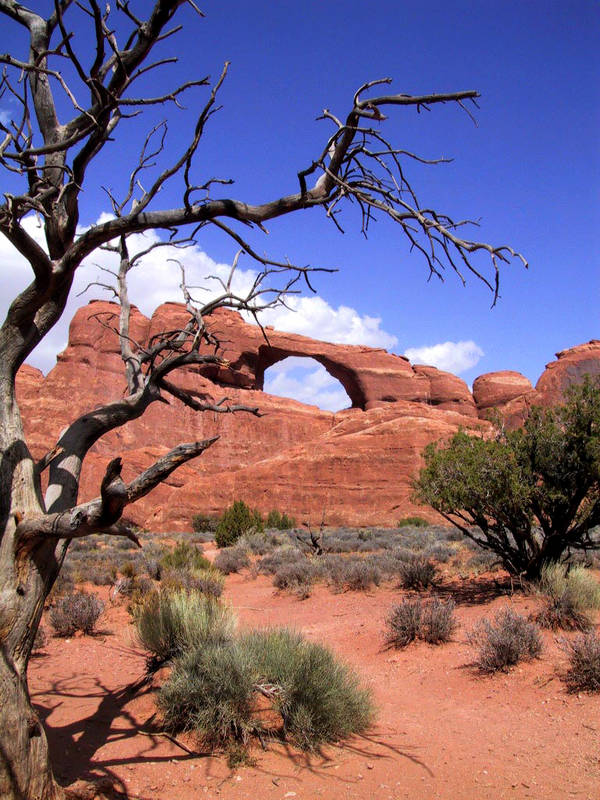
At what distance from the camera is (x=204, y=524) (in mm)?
37219

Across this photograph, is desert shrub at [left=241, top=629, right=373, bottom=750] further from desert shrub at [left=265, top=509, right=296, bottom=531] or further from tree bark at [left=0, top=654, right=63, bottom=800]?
desert shrub at [left=265, top=509, right=296, bottom=531]

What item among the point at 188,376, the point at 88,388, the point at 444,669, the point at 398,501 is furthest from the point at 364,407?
the point at 444,669

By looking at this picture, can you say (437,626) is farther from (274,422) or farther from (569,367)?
(569,367)

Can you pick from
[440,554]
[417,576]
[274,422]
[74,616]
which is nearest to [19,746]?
[74,616]

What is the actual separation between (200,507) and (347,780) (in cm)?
3763

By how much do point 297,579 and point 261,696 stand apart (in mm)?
8238

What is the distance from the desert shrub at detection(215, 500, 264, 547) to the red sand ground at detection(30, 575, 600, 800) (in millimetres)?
17651

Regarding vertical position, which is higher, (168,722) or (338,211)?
(338,211)

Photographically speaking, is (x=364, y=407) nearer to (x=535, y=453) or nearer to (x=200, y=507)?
(x=200, y=507)

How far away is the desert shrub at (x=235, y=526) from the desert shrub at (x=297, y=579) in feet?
38.4

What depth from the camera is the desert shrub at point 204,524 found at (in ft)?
121

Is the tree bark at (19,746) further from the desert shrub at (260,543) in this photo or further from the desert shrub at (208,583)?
the desert shrub at (260,543)

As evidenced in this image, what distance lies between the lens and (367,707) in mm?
5137

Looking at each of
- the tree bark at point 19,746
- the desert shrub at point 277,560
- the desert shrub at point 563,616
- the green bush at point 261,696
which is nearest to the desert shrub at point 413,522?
the desert shrub at point 277,560
